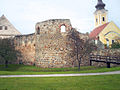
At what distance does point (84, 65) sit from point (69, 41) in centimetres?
429

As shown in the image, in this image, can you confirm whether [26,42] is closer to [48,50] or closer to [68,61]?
[48,50]

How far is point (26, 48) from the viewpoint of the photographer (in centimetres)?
2688

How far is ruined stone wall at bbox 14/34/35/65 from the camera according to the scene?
2580 cm

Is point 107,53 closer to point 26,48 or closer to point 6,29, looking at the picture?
point 26,48

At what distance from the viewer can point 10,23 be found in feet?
127

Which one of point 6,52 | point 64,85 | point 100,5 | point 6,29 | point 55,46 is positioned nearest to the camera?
point 64,85

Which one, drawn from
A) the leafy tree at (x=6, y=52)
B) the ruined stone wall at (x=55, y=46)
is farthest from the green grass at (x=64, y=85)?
the leafy tree at (x=6, y=52)

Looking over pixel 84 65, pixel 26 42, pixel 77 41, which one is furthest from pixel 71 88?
pixel 26 42

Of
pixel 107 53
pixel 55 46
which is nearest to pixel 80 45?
pixel 55 46

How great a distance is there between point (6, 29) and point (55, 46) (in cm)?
2123

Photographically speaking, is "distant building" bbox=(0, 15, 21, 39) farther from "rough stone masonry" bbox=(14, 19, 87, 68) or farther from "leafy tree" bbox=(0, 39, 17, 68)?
"rough stone masonry" bbox=(14, 19, 87, 68)

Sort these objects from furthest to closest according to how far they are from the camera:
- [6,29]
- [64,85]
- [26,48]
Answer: [6,29] < [26,48] < [64,85]

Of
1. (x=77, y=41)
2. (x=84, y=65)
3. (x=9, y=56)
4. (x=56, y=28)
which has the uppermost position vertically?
(x=56, y=28)

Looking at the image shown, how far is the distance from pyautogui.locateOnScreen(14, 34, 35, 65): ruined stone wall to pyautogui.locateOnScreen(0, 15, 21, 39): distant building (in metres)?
8.55
